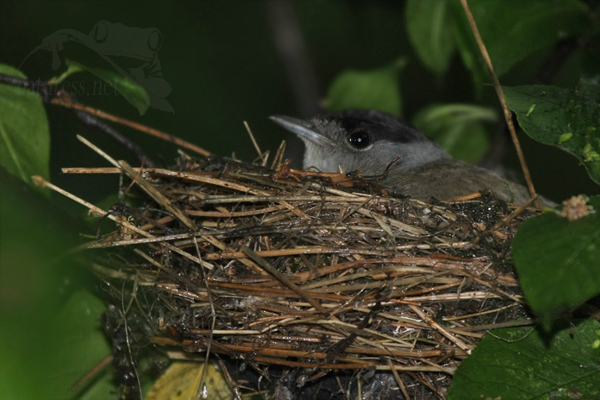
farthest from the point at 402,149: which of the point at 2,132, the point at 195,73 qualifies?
the point at 195,73

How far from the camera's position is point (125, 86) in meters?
3.23

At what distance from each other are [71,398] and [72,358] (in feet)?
0.75

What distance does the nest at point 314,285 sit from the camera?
2.78m

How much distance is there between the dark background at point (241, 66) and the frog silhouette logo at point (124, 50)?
2.22m

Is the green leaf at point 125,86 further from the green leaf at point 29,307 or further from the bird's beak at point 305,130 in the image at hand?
the green leaf at point 29,307

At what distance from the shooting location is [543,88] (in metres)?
2.62

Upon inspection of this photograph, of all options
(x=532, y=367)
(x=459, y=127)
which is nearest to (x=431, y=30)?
(x=459, y=127)

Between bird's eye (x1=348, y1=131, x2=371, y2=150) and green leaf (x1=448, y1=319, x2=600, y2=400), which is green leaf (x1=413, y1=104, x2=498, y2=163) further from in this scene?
green leaf (x1=448, y1=319, x2=600, y2=400)

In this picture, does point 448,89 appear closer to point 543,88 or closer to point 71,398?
point 543,88

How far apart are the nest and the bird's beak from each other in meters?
1.17

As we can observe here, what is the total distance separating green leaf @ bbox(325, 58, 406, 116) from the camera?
5336mm

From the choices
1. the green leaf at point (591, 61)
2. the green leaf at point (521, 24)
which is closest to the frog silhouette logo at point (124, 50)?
the green leaf at point (521, 24)

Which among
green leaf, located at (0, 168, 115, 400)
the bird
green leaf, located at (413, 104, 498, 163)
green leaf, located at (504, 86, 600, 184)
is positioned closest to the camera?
green leaf, located at (0, 168, 115, 400)

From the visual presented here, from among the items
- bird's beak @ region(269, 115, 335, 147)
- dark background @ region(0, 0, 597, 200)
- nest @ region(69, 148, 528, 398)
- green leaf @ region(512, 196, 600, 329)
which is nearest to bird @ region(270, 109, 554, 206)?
bird's beak @ region(269, 115, 335, 147)
